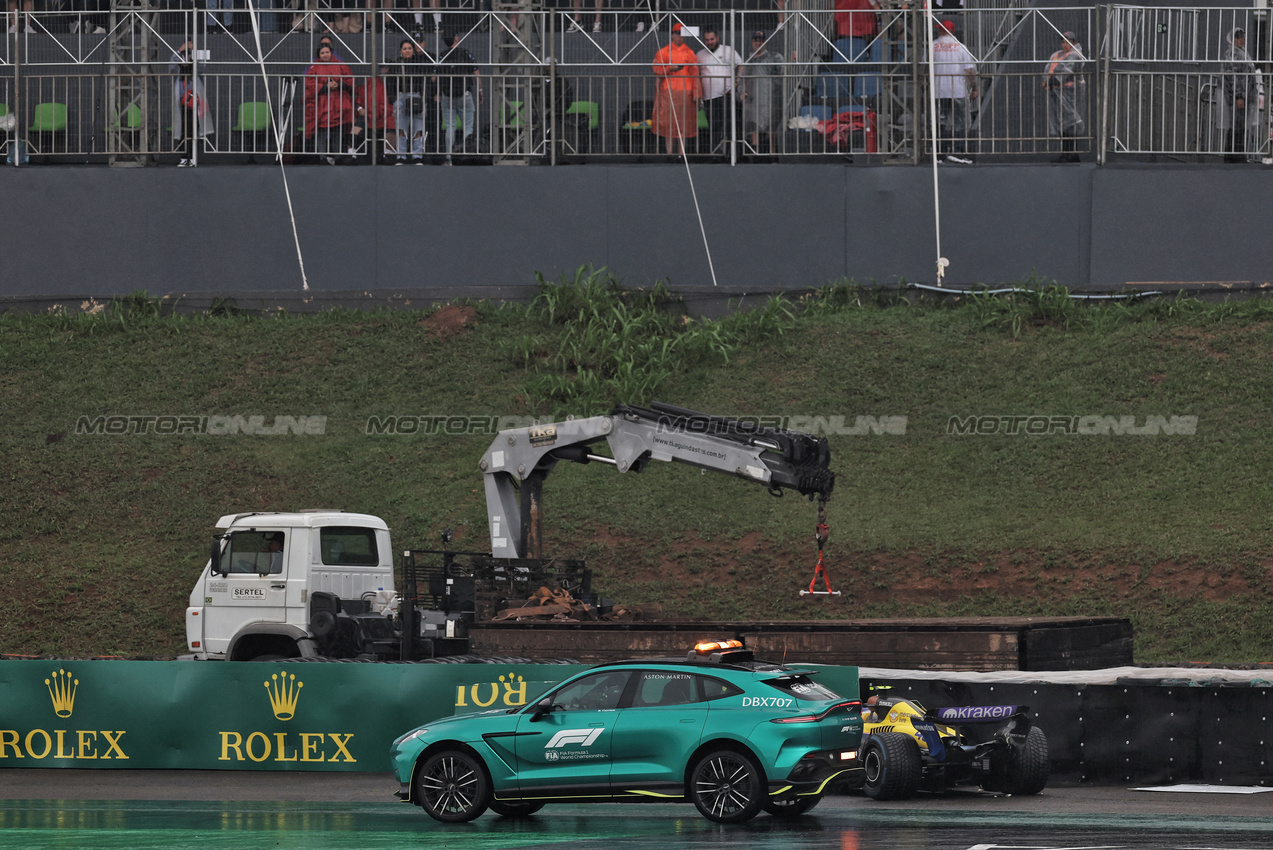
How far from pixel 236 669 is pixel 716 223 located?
17.8 m

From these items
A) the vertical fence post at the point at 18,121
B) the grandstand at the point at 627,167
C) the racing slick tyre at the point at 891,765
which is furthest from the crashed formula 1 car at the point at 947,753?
the vertical fence post at the point at 18,121

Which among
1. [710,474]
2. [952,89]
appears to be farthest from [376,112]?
[952,89]

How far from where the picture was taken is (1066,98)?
31.4 metres

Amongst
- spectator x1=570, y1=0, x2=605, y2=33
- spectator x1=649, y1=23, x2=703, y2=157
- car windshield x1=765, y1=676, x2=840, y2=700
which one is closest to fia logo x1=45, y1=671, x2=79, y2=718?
car windshield x1=765, y1=676, x2=840, y2=700

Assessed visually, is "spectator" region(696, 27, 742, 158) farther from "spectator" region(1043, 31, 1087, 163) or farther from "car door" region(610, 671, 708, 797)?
"car door" region(610, 671, 708, 797)

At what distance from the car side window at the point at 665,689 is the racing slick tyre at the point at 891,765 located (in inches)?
89.0

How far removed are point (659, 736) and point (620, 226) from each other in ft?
67.0

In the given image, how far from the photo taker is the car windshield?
12.7 metres

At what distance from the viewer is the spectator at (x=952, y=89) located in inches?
1230

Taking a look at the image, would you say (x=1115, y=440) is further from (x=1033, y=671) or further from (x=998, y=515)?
(x=1033, y=671)

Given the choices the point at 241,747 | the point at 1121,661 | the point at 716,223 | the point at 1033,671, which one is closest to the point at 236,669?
the point at 241,747

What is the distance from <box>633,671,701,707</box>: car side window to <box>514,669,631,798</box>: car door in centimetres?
16

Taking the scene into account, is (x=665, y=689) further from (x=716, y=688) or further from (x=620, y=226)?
(x=620, y=226)

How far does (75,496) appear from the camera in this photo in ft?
88.3
